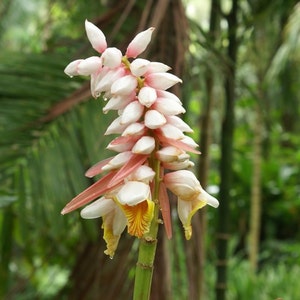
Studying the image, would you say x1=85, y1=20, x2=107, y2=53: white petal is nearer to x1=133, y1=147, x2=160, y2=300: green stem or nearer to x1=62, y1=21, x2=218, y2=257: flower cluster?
x1=62, y1=21, x2=218, y2=257: flower cluster

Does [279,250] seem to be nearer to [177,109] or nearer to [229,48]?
[229,48]

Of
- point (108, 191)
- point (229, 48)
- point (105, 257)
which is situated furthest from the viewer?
point (229, 48)

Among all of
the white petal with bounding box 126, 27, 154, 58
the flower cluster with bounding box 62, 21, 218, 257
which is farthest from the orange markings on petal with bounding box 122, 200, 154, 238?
the white petal with bounding box 126, 27, 154, 58

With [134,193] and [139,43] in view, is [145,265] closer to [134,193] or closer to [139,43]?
[134,193]

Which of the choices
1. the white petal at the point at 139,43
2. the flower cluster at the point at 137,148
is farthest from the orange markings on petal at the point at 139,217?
the white petal at the point at 139,43

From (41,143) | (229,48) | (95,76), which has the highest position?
(229,48)

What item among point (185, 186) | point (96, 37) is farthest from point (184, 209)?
point (96, 37)

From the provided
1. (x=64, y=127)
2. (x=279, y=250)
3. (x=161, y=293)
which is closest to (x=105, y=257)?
(x=161, y=293)
